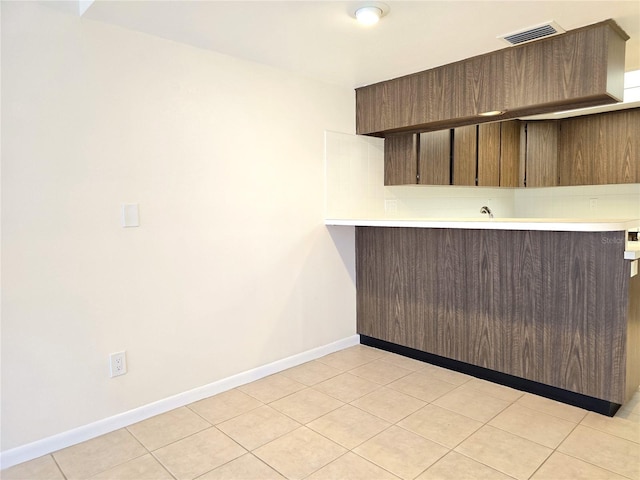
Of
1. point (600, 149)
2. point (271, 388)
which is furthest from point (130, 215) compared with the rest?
point (600, 149)

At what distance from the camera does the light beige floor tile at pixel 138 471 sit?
198cm

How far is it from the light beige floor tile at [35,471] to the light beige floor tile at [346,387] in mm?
1492

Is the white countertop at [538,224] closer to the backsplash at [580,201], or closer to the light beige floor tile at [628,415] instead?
the light beige floor tile at [628,415]

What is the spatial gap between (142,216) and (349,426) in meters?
1.63

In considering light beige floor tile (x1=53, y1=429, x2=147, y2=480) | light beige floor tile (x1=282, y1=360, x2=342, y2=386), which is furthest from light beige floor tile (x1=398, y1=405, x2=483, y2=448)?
light beige floor tile (x1=53, y1=429, x2=147, y2=480)

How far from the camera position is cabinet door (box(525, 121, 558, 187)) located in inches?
191

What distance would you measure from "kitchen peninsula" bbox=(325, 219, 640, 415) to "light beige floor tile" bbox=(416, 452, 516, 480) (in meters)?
0.96

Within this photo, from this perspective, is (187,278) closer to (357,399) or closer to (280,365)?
(280,365)

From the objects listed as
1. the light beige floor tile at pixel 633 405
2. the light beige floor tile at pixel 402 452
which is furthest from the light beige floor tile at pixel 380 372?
the light beige floor tile at pixel 633 405

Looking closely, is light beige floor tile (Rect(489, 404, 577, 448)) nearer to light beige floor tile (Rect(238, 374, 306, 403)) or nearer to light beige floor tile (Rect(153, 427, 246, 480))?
light beige floor tile (Rect(238, 374, 306, 403))

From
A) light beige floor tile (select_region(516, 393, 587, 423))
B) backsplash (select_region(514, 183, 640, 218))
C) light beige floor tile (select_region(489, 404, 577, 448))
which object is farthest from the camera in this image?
backsplash (select_region(514, 183, 640, 218))

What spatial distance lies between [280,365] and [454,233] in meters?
1.57

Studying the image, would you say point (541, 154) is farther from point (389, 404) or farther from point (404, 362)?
point (389, 404)

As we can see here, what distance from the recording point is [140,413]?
251 centimetres
